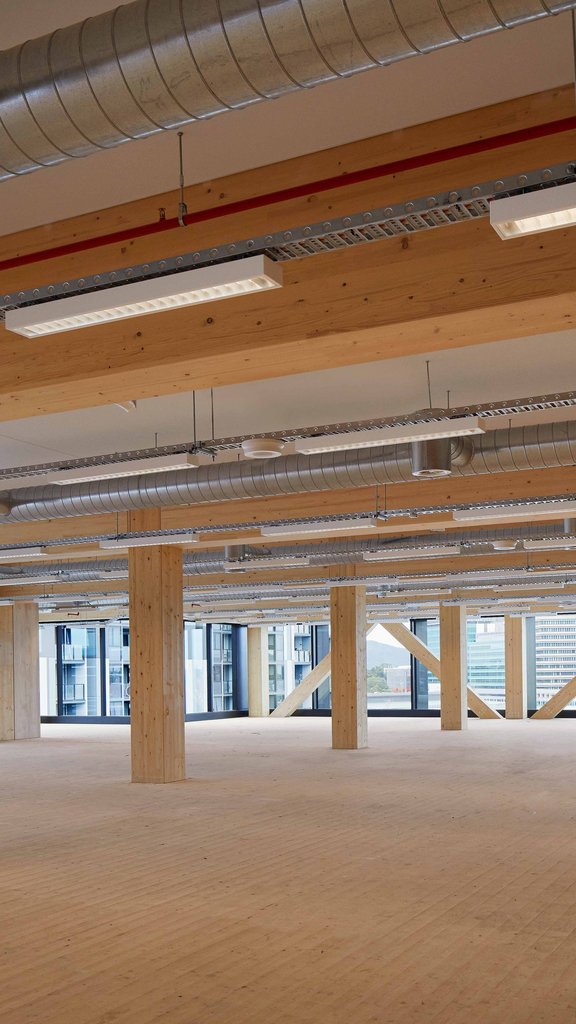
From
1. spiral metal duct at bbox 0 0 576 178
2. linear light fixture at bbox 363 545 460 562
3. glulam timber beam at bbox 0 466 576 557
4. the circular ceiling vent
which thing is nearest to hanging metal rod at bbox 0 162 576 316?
spiral metal duct at bbox 0 0 576 178

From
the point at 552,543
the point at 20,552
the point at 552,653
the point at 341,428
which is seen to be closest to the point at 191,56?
the point at 341,428

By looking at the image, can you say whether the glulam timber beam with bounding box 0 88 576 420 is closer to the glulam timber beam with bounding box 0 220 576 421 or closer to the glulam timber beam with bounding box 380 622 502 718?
the glulam timber beam with bounding box 0 220 576 421

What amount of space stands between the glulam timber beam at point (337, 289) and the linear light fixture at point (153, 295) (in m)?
0.54

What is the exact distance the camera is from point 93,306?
5.18m

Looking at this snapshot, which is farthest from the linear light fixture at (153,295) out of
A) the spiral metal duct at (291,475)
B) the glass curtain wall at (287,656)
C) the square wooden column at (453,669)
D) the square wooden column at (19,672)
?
the glass curtain wall at (287,656)

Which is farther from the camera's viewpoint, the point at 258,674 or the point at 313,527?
the point at 258,674

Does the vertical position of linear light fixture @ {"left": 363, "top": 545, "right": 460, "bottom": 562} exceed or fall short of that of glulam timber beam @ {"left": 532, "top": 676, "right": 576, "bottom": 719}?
it exceeds it

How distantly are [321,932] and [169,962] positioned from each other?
3.17 ft

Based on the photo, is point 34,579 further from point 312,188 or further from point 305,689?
point 312,188

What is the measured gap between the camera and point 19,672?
23328mm

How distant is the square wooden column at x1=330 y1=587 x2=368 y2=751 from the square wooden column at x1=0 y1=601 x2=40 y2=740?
322 inches

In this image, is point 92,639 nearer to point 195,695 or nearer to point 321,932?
point 195,695

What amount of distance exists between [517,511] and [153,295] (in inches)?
306

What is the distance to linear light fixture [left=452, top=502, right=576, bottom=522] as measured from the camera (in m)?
11.7
